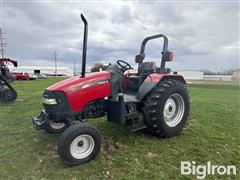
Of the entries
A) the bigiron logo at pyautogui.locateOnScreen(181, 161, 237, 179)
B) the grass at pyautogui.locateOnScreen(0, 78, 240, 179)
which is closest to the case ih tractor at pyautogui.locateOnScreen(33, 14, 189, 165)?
the grass at pyautogui.locateOnScreen(0, 78, 240, 179)

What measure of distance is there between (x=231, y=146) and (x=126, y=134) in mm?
2117

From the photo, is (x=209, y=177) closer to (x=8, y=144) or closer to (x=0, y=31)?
(x=8, y=144)

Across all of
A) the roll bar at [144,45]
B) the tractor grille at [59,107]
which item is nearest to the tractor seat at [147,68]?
the roll bar at [144,45]

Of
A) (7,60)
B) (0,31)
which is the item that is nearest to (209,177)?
(7,60)

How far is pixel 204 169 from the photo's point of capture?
10.0 feet

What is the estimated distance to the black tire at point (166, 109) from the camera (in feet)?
12.7

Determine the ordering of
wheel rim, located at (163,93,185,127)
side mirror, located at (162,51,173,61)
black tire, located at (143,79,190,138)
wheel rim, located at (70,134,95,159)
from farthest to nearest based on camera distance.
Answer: side mirror, located at (162,51,173,61)
wheel rim, located at (163,93,185,127)
black tire, located at (143,79,190,138)
wheel rim, located at (70,134,95,159)

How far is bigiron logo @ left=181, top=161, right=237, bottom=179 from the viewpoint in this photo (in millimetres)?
2947

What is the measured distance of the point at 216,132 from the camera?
4.70 m

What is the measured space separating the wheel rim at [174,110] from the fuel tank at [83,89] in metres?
1.49

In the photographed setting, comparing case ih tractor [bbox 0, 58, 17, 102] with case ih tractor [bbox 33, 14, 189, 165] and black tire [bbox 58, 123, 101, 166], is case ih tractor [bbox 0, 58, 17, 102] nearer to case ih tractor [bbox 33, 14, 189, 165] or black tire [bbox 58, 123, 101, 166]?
case ih tractor [bbox 33, 14, 189, 165]

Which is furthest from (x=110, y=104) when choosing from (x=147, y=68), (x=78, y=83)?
(x=147, y=68)

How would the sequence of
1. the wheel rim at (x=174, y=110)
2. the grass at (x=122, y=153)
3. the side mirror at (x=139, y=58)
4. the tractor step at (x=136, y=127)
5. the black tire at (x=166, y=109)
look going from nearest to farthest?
the grass at (x=122, y=153)
the tractor step at (x=136, y=127)
the black tire at (x=166, y=109)
the wheel rim at (x=174, y=110)
the side mirror at (x=139, y=58)

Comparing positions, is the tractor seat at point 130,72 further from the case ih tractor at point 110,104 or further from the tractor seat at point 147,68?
the tractor seat at point 147,68
